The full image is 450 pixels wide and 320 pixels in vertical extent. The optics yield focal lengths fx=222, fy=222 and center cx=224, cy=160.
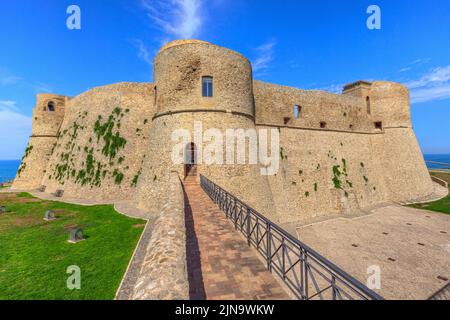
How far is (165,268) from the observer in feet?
12.1

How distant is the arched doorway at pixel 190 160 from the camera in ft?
50.5

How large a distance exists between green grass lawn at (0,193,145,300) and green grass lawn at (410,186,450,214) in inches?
1021

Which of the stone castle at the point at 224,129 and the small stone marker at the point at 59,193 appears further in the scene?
the small stone marker at the point at 59,193

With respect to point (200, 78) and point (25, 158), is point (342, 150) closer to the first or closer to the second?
point (200, 78)

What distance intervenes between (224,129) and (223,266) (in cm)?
1102

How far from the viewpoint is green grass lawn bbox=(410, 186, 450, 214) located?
2066 centimetres

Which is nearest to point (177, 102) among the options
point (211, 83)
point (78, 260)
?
point (211, 83)

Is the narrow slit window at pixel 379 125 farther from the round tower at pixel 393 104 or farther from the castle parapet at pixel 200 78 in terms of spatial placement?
the castle parapet at pixel 200 78

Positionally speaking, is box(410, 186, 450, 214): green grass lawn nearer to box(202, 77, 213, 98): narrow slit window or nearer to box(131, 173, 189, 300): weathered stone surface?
box(202, 77, 213, 98): narrow slit window

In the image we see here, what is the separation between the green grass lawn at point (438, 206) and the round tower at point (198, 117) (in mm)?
16956

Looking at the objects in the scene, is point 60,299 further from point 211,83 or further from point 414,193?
point 414,193

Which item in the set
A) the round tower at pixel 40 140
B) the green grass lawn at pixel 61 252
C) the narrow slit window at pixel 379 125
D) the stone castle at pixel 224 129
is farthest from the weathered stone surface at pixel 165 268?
the narrow slit window at pixel 379 125

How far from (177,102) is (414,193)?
2779cm

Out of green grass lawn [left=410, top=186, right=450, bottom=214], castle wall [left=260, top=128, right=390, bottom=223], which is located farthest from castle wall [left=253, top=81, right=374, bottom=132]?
green grass lawn [left=410, top=186, right=450, bottom=214]
